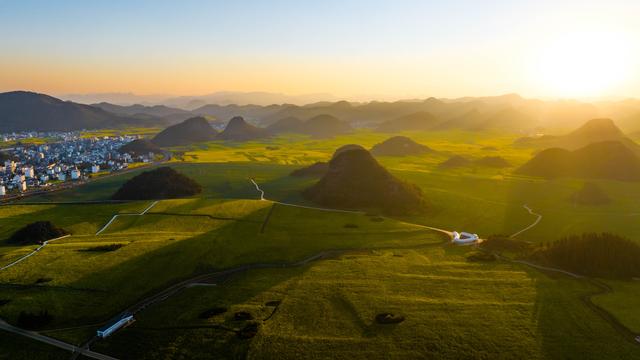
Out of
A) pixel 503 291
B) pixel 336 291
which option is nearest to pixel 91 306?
pixel 336 291

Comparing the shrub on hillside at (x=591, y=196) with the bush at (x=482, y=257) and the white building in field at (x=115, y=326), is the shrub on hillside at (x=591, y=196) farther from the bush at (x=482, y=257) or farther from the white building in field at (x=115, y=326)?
the white building in field at (x=115, y=326)

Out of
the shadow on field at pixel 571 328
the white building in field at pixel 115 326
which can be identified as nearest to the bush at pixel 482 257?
the shadow on field at pixel 571 328

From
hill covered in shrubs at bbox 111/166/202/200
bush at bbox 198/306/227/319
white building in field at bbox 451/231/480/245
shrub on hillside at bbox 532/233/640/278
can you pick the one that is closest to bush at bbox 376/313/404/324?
bush at bbox 198/306/227/319

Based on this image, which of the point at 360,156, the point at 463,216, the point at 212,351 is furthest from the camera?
the point at 360,156

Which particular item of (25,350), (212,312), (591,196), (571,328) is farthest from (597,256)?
(25,350)

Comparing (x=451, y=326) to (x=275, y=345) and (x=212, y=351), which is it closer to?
(x=275, y=345)
